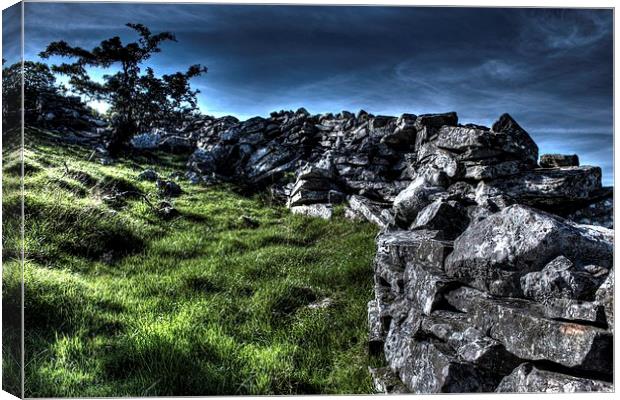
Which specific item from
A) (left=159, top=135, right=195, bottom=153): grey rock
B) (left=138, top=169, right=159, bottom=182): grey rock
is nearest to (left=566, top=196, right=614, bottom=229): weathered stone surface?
(left=138, top=169, right=159, bottom=182): grey rock

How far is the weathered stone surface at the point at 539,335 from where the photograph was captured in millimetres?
4070

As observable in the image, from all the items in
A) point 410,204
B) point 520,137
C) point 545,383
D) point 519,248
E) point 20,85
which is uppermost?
point 20,85

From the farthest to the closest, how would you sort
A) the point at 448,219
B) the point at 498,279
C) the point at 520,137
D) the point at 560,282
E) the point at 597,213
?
the point at 520,137 < the point at 597,213 < the point at 448,219 < the point at 498,279 < the point at 560,282

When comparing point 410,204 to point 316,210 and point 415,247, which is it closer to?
point 415,247

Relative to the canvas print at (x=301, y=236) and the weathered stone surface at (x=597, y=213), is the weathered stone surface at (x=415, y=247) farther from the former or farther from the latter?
the weathered stone surface at (x=597, y=213)

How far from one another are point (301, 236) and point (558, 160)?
6539mm

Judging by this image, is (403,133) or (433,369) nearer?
(433,369)

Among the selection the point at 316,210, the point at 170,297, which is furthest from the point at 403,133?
the point at 170,297

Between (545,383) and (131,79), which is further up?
(131,79)

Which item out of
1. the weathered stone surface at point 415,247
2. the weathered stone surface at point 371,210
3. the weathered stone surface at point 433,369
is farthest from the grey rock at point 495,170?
the weathered stone surface at point 433,369

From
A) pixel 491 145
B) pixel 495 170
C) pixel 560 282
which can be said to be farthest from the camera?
pixel 491 145

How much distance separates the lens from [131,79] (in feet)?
29.0

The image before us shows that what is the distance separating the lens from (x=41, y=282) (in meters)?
7.51

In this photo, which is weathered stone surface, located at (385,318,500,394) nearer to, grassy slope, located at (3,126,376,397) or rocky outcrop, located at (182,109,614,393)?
rocky outcrop, located at (182,109,614,393)
